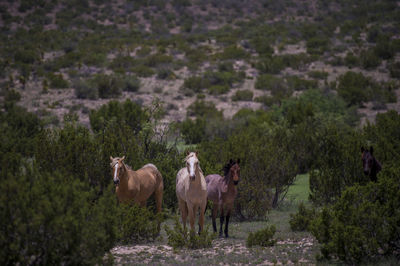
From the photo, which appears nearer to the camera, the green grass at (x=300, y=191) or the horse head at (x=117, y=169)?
the horse head at (x=117, y=169)

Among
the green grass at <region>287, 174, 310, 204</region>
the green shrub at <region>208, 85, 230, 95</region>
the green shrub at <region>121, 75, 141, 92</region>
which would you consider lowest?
the green grass at <region>287, 174, 310, 204</region>

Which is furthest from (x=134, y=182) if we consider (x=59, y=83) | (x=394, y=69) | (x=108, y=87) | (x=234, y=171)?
(x=394, y=69)

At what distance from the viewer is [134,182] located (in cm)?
984

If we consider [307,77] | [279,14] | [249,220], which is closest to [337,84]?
[307,77]

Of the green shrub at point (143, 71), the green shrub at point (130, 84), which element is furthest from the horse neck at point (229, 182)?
the green shrub at point (143, 71)

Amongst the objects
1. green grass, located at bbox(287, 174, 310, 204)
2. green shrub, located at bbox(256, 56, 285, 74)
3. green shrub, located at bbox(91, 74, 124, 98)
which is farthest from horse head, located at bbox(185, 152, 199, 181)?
green shrub, located at bbox(256, 56, 285, 74)

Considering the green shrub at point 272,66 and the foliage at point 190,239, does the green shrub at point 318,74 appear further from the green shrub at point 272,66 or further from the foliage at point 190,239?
the foliage at point 190,239

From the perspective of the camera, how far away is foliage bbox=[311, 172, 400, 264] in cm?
732

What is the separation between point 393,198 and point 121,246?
4.93 metres

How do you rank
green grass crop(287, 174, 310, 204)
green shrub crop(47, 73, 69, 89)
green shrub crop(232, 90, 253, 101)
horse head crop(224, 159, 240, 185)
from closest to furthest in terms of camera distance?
horse head crop(224, 159, 240, 185), green grass crop(287, 174, 310, 204), green shrub crop(232, 90, 253, 101), green shrub crop(47, 73, 69, 89)

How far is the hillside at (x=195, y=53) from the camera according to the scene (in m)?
37.7

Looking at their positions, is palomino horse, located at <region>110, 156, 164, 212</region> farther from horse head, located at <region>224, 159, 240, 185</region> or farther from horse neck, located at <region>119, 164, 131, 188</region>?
horse head, located at <region>224, 159, 240, 185</region>

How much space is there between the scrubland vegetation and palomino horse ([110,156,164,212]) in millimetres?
350

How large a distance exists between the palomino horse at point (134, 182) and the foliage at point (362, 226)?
3.61 metres
